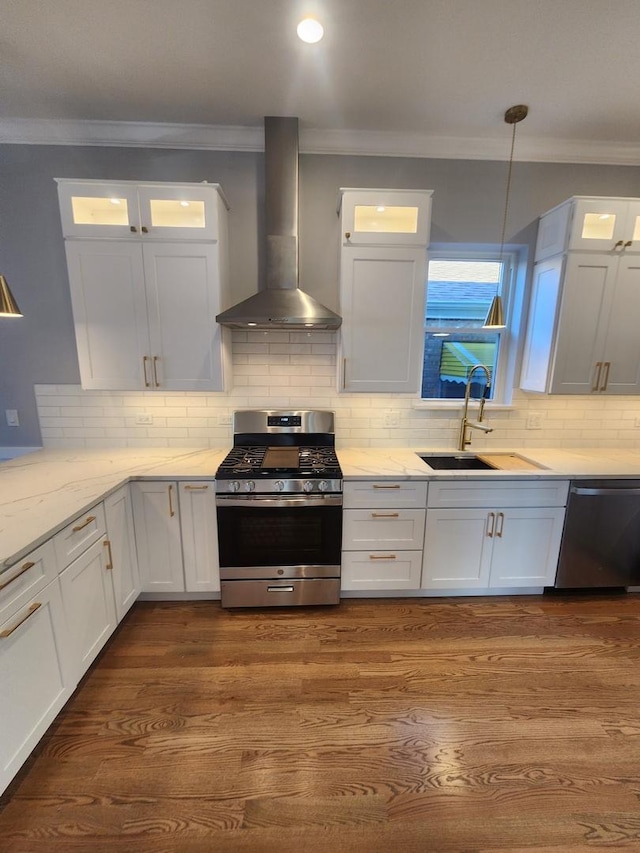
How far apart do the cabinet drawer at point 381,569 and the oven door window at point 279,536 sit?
0.13 meters

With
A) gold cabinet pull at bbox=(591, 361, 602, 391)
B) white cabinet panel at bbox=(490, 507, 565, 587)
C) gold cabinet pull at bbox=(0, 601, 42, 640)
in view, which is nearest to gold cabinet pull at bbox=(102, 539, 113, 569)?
gold cabinet pull at bbox=(0, 601, 42, 640)

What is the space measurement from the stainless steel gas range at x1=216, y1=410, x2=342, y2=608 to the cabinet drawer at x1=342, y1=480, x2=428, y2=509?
0.10m

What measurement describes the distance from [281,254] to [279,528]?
1728 millimetres

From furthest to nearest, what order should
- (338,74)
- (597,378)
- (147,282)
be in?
1. (597,378)
2. (147,282)
3. (338,74)

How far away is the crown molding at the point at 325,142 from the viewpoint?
7.29ft

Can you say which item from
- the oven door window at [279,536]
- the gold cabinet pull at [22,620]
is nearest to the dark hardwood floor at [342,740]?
the oven door window at [279,536]

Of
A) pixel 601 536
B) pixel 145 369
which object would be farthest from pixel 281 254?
pixel 601 536

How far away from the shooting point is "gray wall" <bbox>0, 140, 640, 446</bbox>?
7.54ft

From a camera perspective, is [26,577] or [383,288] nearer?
[26,577]

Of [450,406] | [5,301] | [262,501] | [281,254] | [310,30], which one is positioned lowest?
[262,501]

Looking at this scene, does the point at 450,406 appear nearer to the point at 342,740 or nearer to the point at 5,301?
the point at 342,740

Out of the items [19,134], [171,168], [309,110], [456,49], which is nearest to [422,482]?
[456,49]

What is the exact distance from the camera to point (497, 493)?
2.23m

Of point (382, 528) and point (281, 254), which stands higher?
point (281, 254)
